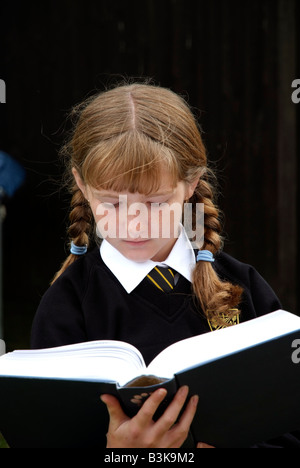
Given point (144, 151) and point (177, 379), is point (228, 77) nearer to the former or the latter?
point (144, 151)

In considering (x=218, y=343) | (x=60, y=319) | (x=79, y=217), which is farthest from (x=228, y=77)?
(x=218, y=343)

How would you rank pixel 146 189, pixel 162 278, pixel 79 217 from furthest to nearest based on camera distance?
1. pixel 79 217
2. pixel 162 278
3. pixel 146 189

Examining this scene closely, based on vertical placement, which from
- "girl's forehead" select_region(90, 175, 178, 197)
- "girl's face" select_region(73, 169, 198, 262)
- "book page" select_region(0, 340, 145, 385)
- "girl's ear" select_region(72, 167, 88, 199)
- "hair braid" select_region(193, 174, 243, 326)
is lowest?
"book page" select_region(0, 340, 145, 385)

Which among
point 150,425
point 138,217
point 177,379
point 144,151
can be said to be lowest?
point 150,425

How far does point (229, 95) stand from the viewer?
158 inches

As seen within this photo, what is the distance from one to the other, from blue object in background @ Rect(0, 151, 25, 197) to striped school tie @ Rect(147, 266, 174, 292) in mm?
2780

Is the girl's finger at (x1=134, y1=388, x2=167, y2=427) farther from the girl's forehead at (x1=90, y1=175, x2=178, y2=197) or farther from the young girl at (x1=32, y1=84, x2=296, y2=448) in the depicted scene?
the girl's forehead at (x1=90, y1=175, x2=178, y2=197)

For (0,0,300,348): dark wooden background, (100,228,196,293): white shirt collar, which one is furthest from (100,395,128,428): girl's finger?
(0,0,300,348): dark wooden background

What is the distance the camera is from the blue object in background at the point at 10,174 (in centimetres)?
431

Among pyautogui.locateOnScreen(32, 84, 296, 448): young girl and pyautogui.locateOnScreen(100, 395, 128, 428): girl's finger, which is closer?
pyautogui.locateOnScreen(100, 395, 128, 428): girl's finger

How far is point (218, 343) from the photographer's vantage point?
1228mm

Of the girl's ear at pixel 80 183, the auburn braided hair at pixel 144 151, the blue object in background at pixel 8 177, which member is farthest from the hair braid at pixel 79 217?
the blue object in background at pixel 8 177

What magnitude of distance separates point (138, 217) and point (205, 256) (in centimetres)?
24

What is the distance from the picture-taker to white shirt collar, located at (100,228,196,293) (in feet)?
5.02
